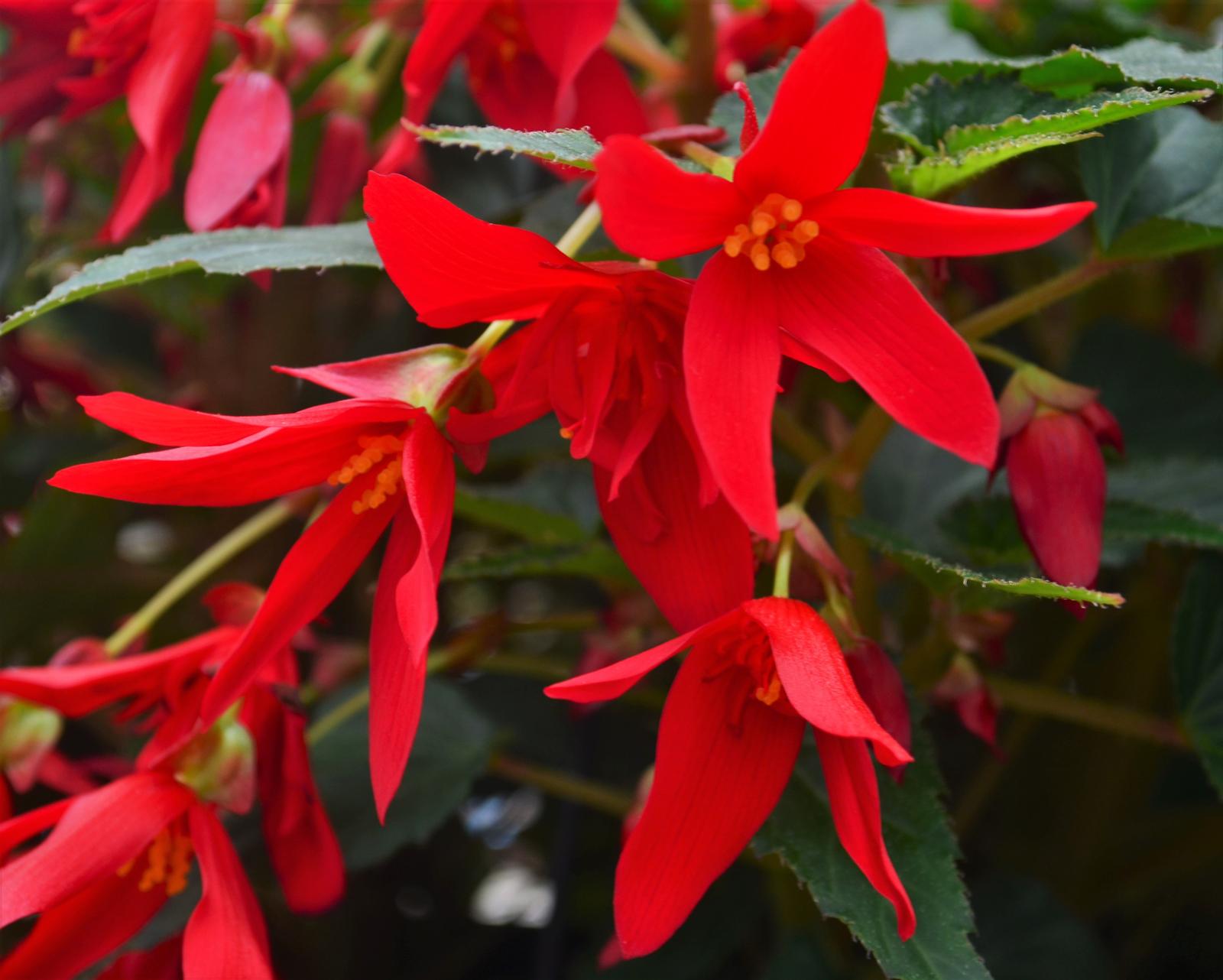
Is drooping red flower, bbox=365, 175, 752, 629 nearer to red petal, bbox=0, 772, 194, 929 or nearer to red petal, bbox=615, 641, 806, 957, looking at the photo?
red petal, bbox=615, 641, 806, 957

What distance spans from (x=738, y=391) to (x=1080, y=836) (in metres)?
0.52

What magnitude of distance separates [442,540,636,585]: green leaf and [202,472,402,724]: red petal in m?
0.08

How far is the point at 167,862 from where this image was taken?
39 cm

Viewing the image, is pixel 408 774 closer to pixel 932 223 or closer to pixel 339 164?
pixel 339 164

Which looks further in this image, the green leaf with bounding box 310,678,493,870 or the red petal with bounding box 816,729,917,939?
the green leaf with bounding box 310,678,493,870

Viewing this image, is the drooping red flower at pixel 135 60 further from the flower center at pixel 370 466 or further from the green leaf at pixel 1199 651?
the green leaf at pixel 1199 651

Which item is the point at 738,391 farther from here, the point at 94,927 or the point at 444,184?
the point at 444,184

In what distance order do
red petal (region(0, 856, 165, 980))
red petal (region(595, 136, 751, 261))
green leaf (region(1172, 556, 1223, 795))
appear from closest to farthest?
red petal (region(595, 136, 751, 261)) → red petal (region(0, 856, 165, 980)) → green leaf (region(1172, 556, 1223, 795))

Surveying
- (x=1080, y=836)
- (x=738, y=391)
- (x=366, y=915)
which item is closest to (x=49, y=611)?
(x=366, y=915)

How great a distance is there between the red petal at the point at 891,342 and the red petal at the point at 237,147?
0.73ft

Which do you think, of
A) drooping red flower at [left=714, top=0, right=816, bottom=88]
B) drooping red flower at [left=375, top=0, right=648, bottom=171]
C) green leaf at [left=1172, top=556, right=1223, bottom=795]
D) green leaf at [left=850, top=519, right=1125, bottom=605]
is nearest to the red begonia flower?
drooping red flower at [left=375, top=0, right=648, bottom=171]

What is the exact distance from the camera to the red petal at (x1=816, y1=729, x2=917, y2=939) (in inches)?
11.1

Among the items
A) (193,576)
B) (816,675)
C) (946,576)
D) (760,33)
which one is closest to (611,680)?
(816,675)

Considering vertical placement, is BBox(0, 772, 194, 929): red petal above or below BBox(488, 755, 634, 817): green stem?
above
